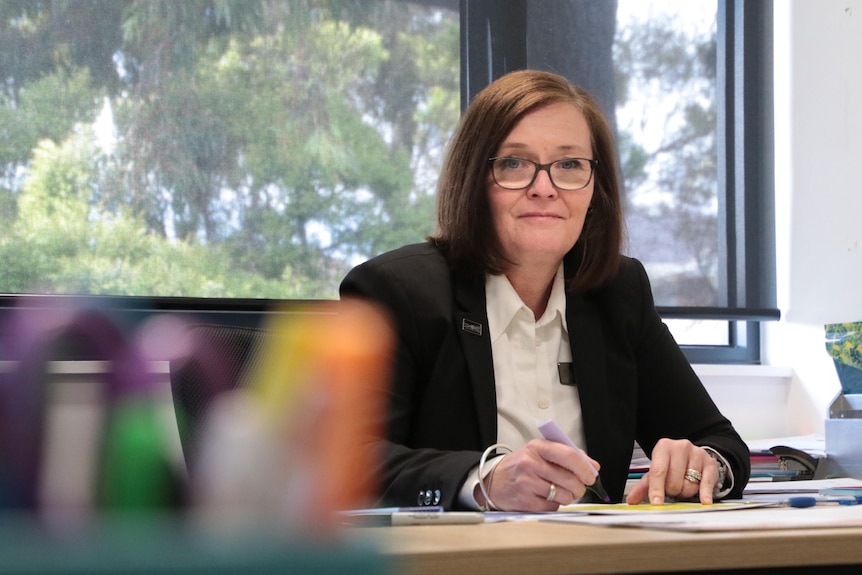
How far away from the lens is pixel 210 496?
0.28m

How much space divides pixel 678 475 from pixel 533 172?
624mm

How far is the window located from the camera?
2275mm

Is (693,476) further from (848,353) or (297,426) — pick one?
(297,426)

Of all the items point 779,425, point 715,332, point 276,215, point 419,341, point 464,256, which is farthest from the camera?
point 715,332

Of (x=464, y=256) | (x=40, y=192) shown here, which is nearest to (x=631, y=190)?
(x=464, y=256)

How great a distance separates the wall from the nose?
4.30 feet

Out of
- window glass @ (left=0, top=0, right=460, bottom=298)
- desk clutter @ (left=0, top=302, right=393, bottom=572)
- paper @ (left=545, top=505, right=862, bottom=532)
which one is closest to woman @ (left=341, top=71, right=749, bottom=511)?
paper @ (left=545, top=505, right=862, bottom=532)

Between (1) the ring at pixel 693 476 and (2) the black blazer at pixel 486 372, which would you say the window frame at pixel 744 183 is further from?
(1) the ring at pixel 693 476

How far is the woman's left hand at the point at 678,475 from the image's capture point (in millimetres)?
1404

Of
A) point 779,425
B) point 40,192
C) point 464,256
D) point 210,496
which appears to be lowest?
point 779,425

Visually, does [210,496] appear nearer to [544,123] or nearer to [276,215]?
[544,123]

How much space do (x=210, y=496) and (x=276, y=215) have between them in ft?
7.35

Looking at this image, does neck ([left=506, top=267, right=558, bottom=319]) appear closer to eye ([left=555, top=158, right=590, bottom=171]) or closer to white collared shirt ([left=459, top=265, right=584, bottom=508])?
white collared shirt ([left=459, top=265, right=584, bottom=508])

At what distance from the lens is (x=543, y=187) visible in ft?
5.86
